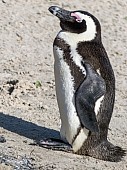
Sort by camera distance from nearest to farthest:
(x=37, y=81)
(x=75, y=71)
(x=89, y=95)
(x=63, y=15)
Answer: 1. (x=89, y=95)
2. (x=75, y=71)
3. (x=63, y=15)
4. (x=37, y=81)

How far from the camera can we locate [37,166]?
5.92 m

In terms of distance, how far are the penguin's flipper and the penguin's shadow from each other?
678 mm

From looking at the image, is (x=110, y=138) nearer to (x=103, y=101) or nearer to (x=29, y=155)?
(x=103, y=101)

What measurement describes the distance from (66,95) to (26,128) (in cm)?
88

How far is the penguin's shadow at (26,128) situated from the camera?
6984 millimetres

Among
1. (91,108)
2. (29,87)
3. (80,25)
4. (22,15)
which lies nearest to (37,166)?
(91,108)

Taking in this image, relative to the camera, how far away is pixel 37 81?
863 centimetres

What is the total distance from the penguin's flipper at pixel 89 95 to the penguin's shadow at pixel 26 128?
68 cm

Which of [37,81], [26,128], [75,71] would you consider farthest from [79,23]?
[37,81]

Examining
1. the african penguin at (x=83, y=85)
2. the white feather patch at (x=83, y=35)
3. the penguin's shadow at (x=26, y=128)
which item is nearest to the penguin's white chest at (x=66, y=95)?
the african penguin at (x=83, y=85)

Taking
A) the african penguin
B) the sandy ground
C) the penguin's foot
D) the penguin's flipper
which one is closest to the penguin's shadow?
the sandy ground

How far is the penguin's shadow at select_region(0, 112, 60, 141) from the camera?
698 centimetres

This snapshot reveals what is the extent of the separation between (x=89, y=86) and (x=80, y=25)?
0.52 m

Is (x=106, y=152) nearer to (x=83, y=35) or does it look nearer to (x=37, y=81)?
(x=83, y=35)
